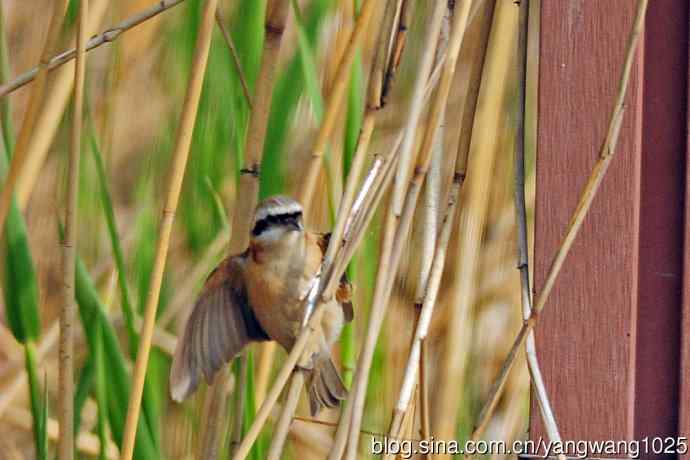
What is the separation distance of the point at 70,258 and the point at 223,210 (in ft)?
1.74

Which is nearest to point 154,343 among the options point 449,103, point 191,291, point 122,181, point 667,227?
point 191,291

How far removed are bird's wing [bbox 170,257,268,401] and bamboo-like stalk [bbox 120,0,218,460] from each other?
0.70 ft

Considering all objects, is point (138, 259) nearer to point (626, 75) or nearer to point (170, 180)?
point (170, 180)

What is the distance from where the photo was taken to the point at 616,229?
886mm

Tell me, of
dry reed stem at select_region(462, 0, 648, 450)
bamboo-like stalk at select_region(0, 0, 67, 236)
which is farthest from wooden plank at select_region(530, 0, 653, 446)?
bamboo-like stalk at select_region(0, 0, 67, 236)

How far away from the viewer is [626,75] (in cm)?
74

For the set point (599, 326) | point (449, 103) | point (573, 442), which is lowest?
point (573, 442)

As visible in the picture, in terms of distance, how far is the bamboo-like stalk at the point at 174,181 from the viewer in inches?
28.2

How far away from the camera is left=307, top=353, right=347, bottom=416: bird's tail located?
42.8 inches

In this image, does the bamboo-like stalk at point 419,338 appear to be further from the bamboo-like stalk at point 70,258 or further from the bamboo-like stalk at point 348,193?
the bamboo-like stalk at point 70,258

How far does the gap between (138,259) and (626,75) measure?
25.7 inches

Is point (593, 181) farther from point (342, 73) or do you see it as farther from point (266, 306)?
point (266, 306)

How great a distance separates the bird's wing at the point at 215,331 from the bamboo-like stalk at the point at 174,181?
215 millimetres

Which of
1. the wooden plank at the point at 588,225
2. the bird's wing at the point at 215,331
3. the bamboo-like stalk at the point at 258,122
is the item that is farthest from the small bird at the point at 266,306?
the wooden plank at the point at 588,225
